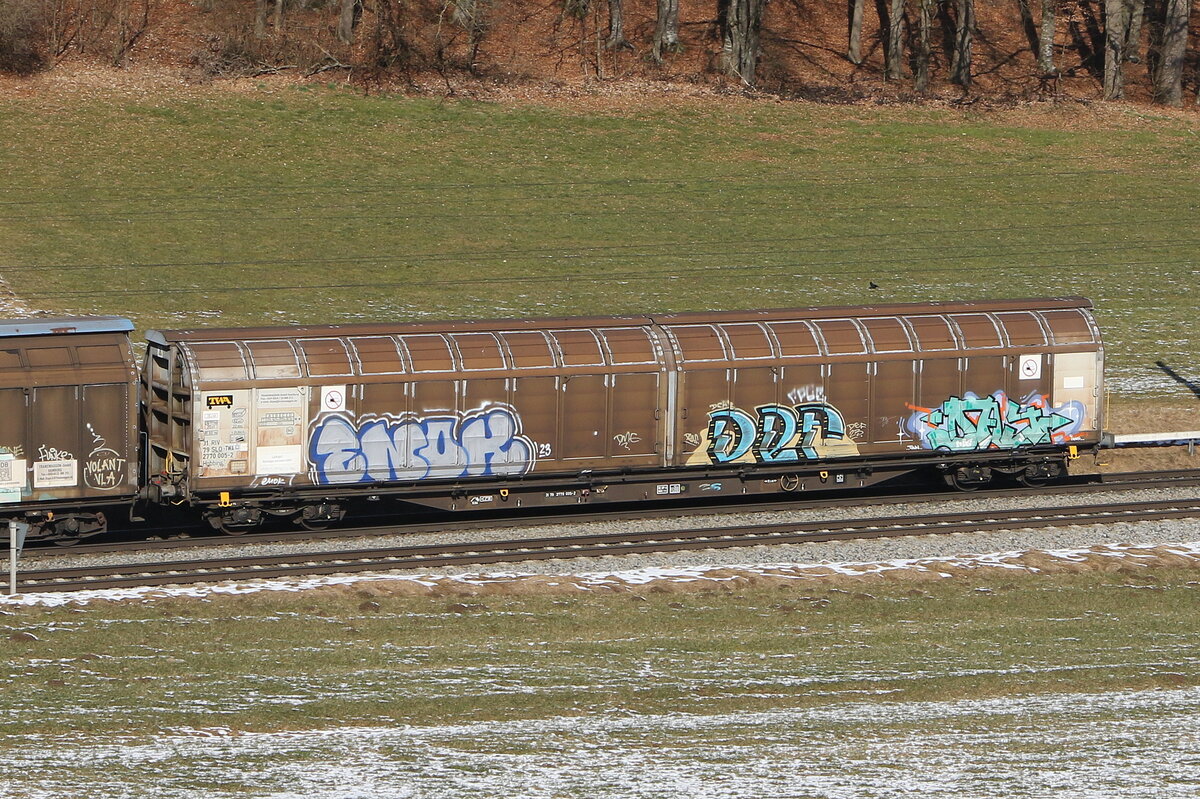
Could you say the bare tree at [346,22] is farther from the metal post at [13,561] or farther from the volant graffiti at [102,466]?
the metal post at [13,561]

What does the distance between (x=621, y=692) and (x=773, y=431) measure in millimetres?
9971

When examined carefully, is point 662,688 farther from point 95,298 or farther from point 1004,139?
point 1004,139

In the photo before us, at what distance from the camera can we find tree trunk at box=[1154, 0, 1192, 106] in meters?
61.7

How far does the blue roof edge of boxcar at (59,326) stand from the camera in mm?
24047

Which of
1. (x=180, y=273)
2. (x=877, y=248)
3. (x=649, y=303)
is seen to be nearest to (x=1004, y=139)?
(x=877, y=248)

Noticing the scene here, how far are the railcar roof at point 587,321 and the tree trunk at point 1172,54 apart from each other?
1457 inches

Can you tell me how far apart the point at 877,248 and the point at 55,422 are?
2943 cm

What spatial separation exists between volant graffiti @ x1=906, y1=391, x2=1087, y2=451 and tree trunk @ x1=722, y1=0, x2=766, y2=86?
113 ft

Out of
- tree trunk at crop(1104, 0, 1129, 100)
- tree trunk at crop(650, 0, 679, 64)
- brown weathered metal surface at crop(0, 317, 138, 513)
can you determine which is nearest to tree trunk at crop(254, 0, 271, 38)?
tree trunk at crop(650, 0, 679, 64)

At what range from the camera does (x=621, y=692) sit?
18250 millimetres

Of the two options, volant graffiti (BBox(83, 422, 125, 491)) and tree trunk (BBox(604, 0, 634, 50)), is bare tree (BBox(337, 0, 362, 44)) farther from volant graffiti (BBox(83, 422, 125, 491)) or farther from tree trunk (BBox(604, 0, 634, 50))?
volant graffiti (BBox(83, 422, 125, 491))

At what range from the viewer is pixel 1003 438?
28.7 metres

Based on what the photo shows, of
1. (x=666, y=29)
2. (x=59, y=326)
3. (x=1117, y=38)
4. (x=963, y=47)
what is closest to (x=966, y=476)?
(x=59, y=326)

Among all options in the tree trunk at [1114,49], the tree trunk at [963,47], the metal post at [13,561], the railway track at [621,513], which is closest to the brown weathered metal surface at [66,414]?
the railway track at [621,513]
